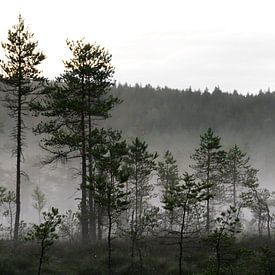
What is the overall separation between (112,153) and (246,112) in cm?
17541

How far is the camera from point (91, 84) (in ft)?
76.6

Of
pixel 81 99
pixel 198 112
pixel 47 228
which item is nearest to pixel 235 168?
pixel 81 99

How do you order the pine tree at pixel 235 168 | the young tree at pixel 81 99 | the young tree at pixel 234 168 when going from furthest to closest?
the young tree at pixel 234 168 → the pine tree at pixel 235 168 → the young tree at pixel 81 99

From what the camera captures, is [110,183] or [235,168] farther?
[235,168]

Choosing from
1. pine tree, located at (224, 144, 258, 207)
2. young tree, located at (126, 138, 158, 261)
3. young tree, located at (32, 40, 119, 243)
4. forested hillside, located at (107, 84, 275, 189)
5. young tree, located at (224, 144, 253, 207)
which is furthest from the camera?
forested hillside, located at (107, 84, 275, 189)

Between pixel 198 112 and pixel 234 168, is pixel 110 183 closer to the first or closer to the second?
pixel 234 168

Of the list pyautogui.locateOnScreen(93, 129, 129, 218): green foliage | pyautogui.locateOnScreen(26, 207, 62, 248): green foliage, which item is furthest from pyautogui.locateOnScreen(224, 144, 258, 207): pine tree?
pyautogui.locateOnScreen(26, 207, 62, 248): green foliage

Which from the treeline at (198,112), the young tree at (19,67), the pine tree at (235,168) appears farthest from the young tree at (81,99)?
the treeline at (198,112)

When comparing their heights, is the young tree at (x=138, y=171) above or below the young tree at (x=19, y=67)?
below

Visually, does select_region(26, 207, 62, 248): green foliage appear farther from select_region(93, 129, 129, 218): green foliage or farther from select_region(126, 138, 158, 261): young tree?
select_region(126, 138, 158, 261): young tree

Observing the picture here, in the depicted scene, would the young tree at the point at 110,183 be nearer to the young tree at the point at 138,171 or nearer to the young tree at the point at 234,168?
the young tree at the point at 138,171

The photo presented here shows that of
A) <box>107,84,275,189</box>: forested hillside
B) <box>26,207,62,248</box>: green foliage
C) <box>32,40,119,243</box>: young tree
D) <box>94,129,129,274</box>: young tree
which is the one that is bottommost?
<box>26,207,62,248</box>: green foliage

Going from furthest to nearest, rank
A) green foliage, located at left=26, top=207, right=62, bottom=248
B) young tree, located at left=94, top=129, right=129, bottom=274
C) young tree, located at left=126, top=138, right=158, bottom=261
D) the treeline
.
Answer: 1. the treeline
2. young tree, located at left=126, top=138, right=158, bottom=261
3. young tree, located at left=94, top=129, right=129, bottom=274
4. green foliage, located at left=26, top=207, right=62, bottom=248

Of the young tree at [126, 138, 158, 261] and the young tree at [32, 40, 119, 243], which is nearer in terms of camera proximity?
the young tree at [126, 138, 158, 261]
